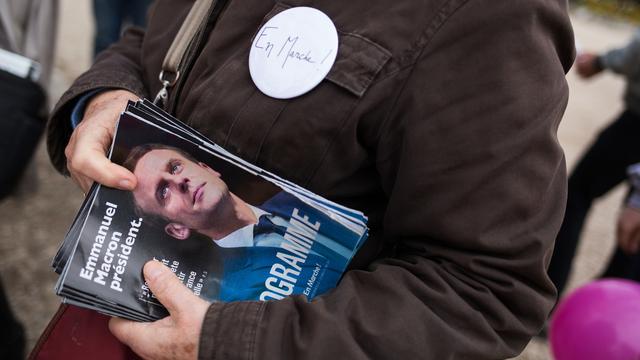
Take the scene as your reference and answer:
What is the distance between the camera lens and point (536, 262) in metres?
0.82

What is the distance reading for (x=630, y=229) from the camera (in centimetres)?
228

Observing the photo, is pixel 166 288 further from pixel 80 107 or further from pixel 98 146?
pixel 80 107

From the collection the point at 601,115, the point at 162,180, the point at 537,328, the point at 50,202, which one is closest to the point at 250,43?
the point at 162,180

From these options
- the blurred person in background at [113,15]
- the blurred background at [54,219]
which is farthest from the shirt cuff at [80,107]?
the blurred person in background at [113,15]

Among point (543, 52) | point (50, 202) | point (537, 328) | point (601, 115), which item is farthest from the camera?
point (601, 115)

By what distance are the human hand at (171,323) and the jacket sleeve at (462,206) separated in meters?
0.02

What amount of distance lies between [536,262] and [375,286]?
0.23 metres

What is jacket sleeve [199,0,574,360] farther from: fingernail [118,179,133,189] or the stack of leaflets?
fingernail [118,179,133,189]

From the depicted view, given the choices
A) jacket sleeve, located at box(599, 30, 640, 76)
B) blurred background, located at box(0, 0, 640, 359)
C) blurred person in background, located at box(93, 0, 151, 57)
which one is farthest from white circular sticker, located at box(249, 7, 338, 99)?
blurred person in background, located at box(93, 0, 151, 57)

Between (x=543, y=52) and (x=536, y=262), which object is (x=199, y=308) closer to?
(x=536, y=262)

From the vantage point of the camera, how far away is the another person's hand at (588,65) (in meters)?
3.00

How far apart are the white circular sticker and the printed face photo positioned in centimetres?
16

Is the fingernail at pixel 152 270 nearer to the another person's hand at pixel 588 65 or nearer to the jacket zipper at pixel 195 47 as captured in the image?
the jacket zipper at pixel 195 47

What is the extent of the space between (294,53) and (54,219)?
7.39 ft
